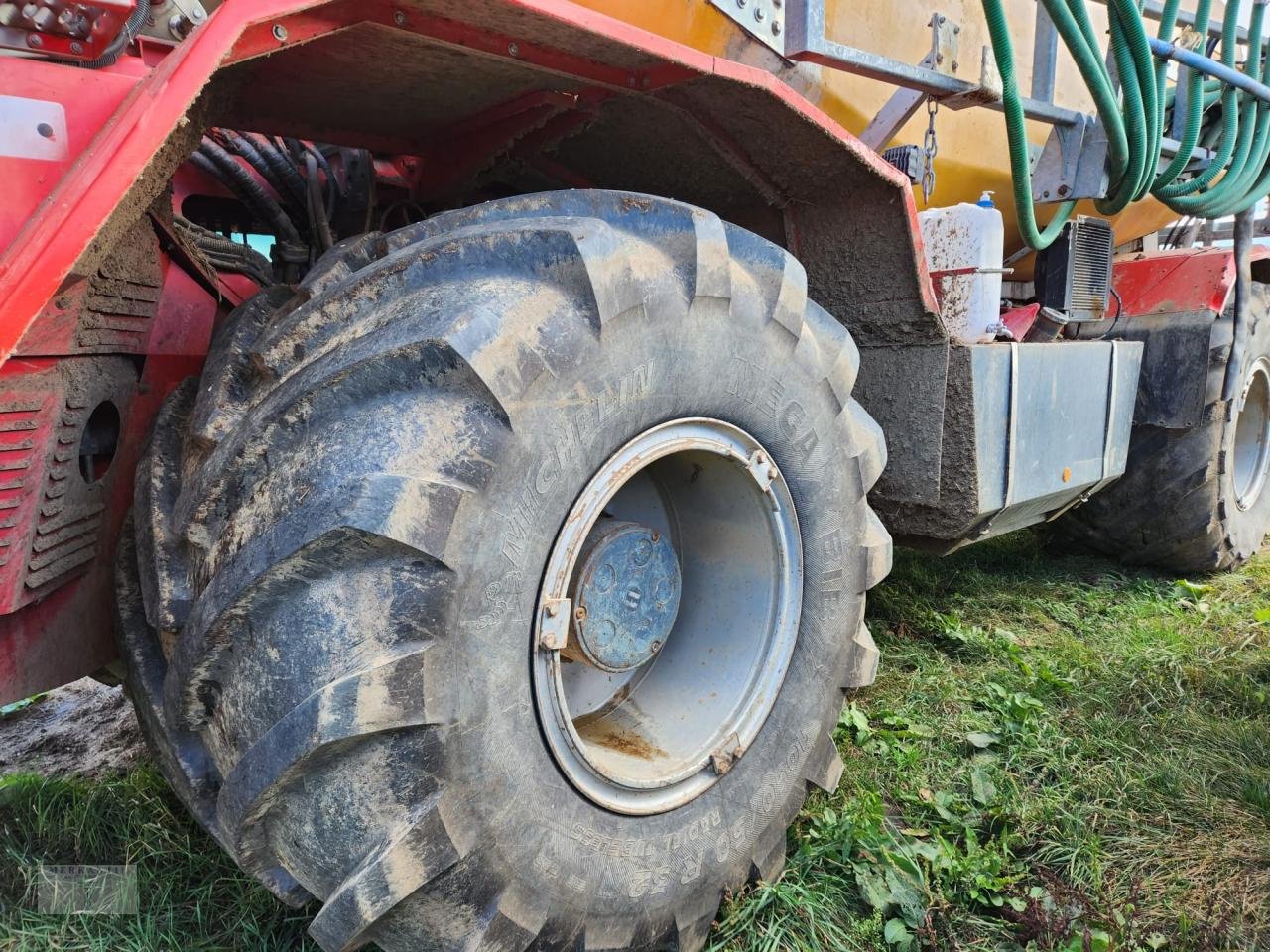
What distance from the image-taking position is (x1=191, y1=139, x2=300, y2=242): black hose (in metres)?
1.97

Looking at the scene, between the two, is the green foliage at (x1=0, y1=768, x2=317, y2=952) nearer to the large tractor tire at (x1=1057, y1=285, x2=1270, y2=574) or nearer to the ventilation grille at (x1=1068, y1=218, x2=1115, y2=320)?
the ventilation grille at (x1=1068, y1=218, x2=1115, y2=320)

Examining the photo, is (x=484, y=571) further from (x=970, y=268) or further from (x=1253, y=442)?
(x=1253, y=442)

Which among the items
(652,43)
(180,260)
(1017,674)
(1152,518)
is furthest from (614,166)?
(1152,518)

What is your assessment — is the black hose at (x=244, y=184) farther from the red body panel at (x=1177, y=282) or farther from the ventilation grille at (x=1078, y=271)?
the red body panel at (x=1177, y=282)

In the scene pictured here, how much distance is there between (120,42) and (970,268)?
82.7 inches

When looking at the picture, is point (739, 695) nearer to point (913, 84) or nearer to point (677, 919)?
point (677, 919)

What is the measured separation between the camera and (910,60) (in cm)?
271

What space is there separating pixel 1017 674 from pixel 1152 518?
137 cm

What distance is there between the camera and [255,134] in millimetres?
2172

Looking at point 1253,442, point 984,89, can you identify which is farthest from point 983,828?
point 1253,442

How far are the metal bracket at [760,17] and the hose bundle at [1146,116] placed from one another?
0.57m

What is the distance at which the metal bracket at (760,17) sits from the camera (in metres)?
2.04

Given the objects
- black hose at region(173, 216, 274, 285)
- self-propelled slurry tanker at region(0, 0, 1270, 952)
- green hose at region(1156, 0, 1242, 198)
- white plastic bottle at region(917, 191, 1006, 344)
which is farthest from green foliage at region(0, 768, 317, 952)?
green hose at region(1156, 0, 1242, 198)

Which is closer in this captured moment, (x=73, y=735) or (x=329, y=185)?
(x=329, y=185)
